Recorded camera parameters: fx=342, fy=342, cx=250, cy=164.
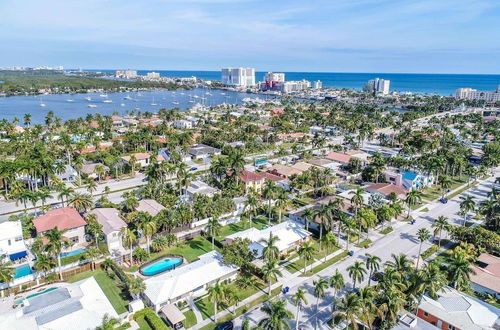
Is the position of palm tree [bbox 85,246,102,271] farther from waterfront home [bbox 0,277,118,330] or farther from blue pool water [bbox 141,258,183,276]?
blue pool water [bbox 141,258,183,276]

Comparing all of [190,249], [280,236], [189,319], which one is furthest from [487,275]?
[190,249]

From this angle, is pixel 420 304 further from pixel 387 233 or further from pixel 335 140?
pixel 335 140

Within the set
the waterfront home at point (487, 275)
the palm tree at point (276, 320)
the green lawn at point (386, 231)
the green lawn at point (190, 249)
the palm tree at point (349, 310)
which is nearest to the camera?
the palm tree at point (276, 320)

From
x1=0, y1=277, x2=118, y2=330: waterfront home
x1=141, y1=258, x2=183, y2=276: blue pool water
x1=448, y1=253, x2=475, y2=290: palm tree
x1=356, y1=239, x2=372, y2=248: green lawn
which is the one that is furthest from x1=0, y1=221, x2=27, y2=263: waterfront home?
x1=448, y1=253, x2=475, y2=290: palm tree

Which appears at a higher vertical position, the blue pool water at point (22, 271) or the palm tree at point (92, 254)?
the palm tree at point (92, 254)

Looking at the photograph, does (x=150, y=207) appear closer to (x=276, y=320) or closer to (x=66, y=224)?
(x=66, y=224)

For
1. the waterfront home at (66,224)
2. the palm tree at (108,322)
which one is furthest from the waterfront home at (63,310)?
the waterfront home at (66,224)

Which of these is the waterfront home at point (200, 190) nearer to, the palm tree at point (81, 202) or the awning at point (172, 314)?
the palm tree at point (81, 202)
